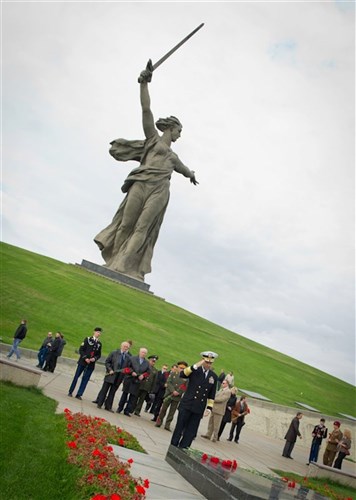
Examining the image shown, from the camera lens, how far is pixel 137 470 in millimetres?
7734

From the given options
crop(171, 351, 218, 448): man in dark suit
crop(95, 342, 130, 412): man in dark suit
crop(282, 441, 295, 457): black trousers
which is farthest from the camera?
crop(282, 441, 295, 457): black trousers

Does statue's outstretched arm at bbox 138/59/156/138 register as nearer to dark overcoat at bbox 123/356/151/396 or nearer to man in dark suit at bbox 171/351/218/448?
dark overcoat at bbox 123/356/151/396

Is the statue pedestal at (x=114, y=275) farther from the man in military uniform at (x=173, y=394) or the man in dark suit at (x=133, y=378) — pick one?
the man in military uniform at (x=173, y=394)

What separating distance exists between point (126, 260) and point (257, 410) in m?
19.1

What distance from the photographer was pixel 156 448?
35.4ft

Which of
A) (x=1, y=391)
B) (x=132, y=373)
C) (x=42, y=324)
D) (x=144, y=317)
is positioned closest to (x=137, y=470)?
(x=1, y=391)

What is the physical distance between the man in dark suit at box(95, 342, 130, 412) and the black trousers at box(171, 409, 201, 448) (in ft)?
14.0

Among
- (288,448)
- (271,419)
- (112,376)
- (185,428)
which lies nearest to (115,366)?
(112,376)

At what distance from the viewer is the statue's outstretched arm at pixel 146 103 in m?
35.3

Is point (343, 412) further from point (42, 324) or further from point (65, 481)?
point (65, 481)

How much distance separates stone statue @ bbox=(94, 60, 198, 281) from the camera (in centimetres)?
4094

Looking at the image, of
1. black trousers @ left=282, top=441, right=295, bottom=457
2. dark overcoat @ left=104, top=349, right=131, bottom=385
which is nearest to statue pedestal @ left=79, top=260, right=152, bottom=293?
black trousers @ left=282, top=441, right=295, bottom=457

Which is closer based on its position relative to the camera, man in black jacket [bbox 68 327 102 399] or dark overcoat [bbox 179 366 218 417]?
dark overcoat [bbox 179 366 218 417]

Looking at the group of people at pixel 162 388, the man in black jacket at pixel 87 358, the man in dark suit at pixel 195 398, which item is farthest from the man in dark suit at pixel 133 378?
the man in dark suit at pixel 195 398
